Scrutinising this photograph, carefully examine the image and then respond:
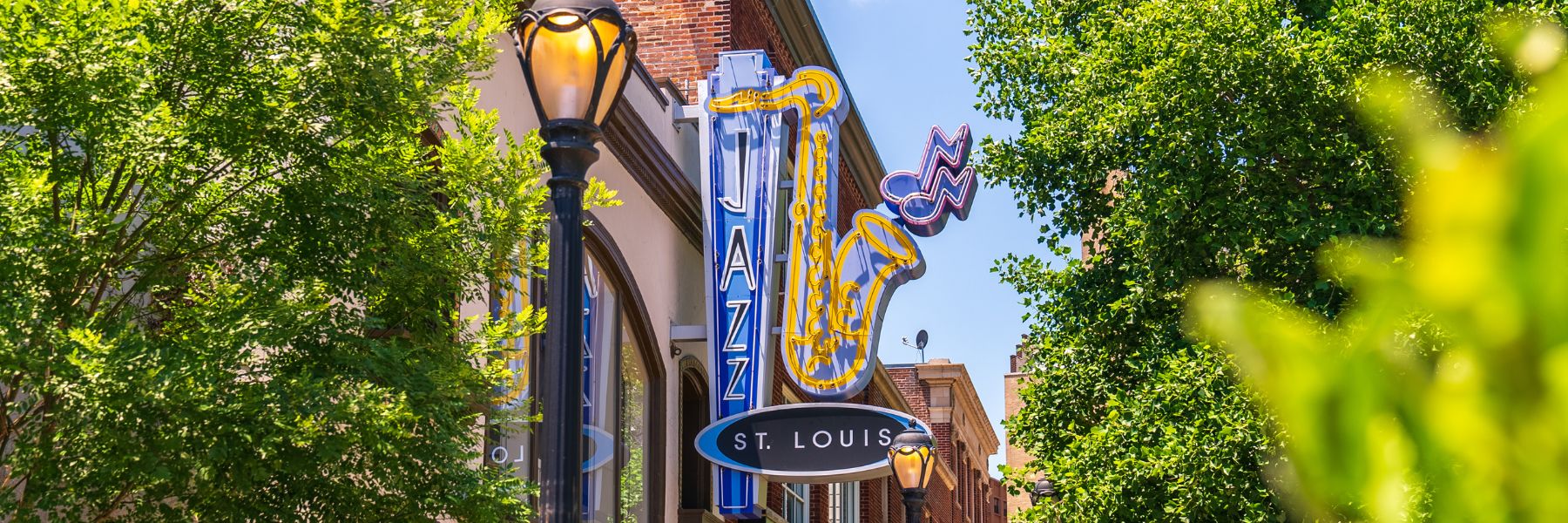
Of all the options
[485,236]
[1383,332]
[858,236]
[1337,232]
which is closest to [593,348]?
[858,236]

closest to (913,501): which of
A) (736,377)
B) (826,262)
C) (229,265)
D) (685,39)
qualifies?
(736,377)

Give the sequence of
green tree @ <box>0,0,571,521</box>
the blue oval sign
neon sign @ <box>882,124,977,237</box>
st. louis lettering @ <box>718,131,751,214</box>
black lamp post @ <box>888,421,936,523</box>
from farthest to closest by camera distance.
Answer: neon sign @ <box>882,124,977,237</box> < st. louis lettering @ <box>718,131,751,214</box> < the blue oval sign < black lamp post @ <box>888,421,936,523</box> < green tree @ <box>0,0,571,521</box>

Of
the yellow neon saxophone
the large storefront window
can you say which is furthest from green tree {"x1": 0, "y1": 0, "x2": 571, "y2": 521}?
the yellow neon saxophone

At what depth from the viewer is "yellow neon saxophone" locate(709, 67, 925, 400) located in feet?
62.3

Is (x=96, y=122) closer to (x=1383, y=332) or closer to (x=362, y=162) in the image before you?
(x=362, y=162)

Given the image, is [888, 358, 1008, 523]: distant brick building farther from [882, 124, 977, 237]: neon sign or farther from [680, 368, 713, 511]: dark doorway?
[882, 124, 977, 237]: neon sign

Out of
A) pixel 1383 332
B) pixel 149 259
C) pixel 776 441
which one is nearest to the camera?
pixel 1383 332

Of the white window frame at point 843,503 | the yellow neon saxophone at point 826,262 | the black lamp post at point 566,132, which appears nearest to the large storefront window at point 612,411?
the yellow neon saxophone at point 826,262

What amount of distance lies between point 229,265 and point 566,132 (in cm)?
179

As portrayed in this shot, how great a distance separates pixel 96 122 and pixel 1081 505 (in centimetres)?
1316

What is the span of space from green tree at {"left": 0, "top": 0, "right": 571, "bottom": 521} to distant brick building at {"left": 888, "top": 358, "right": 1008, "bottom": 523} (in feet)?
115

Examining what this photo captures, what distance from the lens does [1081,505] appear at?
17281mm

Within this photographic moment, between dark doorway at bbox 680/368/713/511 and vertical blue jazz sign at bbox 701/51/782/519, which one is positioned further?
dark doorway at bbox 680/368/713/511

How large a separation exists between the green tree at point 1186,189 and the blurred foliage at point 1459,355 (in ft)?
48.1
